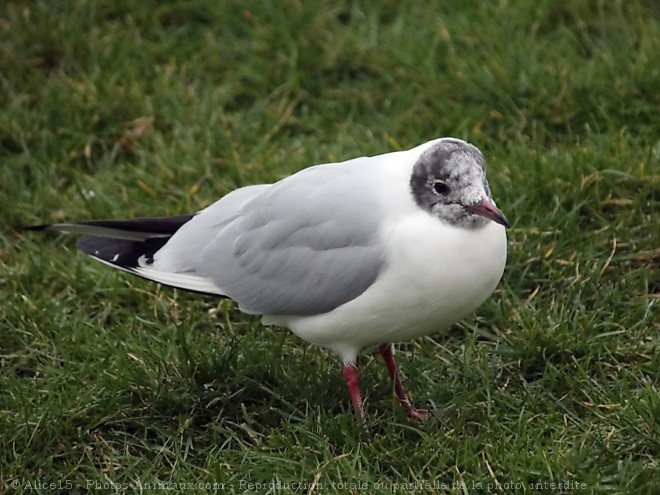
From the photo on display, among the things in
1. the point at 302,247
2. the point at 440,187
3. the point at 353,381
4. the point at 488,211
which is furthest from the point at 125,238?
the point at 488,211

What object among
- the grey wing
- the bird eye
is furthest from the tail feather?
the bird eye

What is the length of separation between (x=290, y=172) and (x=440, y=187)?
6.23 feet

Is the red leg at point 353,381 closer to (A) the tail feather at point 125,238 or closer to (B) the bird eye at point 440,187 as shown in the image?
(B) the bird eye at point 440,187

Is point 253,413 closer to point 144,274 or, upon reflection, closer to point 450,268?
point 144,274

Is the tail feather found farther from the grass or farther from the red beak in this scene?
the red beak

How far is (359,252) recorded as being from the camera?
404 centimetres

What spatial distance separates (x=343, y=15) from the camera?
7.04 metres

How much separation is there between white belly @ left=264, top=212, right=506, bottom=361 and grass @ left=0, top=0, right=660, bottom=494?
392 millimetres

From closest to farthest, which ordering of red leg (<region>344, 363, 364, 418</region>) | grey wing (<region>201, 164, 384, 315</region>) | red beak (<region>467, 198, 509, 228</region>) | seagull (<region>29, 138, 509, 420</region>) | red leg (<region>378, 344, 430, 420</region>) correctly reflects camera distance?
red beak (<region>467, 198, 509, 228</region>) < seagull (<region>29, 138, 509, 420</region>) < grey wing (<region>201, 164, 384, 315</region>) < red leg (<region>344, 363, 364, 418</region>) < red leg (<region>378, 344, 430, 420</region>)

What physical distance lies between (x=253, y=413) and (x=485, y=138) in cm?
212

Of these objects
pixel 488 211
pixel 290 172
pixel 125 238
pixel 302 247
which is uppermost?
pixel 488 211

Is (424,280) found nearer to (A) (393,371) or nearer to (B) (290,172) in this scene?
(A) (393,371)

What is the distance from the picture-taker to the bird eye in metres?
3.98

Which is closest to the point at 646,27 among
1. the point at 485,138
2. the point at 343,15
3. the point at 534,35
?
the point at 534,35
